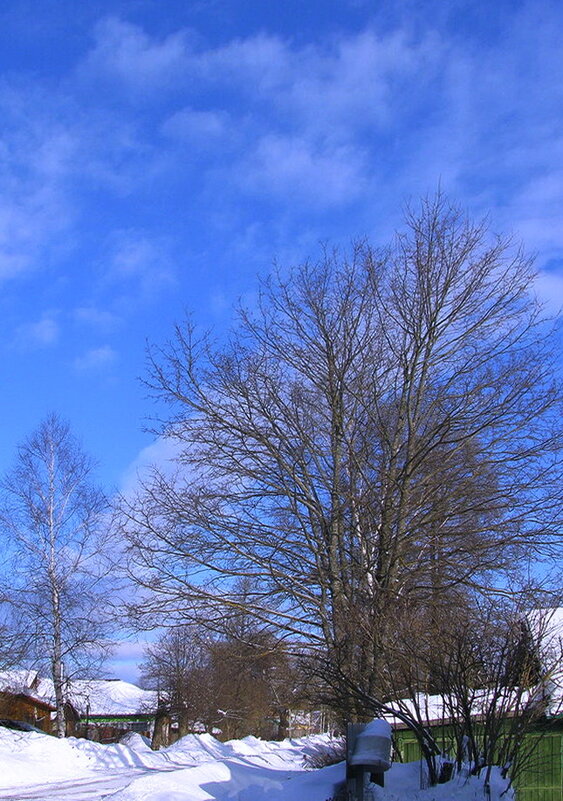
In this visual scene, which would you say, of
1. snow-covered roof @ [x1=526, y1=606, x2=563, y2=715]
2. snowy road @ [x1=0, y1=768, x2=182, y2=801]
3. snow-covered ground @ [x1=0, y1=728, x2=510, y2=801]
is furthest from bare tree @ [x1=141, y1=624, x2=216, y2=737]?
snow-covered roof @ [x1=526, y1=606, x2=563, y2=715]

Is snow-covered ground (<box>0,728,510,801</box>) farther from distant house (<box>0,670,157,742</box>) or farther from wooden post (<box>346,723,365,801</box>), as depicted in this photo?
distant house (<box>0,670,157,742</box>)

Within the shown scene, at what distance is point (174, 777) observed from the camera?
12.7 meters

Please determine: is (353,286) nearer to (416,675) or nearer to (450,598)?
(450,598)

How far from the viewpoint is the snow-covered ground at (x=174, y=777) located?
9.31 meters

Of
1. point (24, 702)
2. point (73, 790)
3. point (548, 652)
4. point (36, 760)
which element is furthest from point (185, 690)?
point (548, 652)

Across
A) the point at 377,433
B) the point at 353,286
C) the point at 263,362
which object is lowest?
the point at 377,433

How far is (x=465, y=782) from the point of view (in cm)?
838

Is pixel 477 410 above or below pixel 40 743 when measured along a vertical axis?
above

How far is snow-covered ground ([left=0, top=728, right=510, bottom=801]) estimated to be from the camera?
9.31 m

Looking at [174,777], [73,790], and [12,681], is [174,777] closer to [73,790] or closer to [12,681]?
[73,790]

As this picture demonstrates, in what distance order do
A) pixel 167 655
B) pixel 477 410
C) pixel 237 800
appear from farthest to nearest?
pixel 167 655 < pixel 477 410 < pixel 237 800

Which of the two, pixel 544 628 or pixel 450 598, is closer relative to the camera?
pixel 544 628

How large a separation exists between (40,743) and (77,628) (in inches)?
208

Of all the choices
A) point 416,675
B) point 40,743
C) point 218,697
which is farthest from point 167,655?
point 416,675
